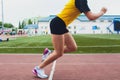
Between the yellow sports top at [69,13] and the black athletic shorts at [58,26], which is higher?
the yellow sports top at [69,13]

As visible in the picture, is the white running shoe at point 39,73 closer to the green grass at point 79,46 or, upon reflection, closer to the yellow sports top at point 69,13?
the yellow sports top at point 69,13

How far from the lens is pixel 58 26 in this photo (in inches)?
314

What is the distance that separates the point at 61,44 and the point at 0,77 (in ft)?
5.58

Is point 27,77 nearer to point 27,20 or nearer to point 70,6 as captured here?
point 70,6

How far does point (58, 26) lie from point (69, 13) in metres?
0.36

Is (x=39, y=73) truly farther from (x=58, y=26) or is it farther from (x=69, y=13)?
(x=69, y=13)

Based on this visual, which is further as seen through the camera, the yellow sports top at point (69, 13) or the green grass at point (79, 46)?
the green grass at point (79, 46)

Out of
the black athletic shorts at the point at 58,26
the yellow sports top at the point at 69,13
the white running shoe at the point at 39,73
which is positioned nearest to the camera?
the yellow sports top at the point at 69,13

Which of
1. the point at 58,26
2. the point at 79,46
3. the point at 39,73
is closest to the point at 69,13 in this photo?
the point at 58,26

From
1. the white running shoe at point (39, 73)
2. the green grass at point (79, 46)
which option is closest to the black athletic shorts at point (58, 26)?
the white running shoe at point (39, 73)

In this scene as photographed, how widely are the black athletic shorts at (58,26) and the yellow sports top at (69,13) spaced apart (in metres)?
0.08

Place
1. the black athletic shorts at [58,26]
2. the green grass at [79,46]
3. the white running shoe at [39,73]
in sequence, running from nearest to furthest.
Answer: the black athletic shorts at [58,26] → the white running shoe at [39,73] → the green grass at [79,46]

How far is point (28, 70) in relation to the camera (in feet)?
33.5

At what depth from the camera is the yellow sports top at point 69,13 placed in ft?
25.8
